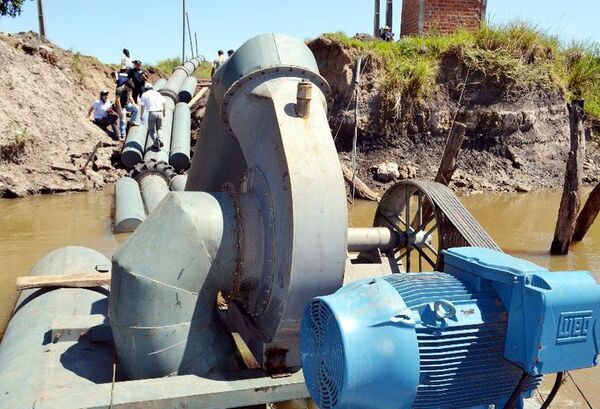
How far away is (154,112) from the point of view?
1218cm

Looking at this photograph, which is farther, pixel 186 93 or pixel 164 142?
pixel 186 93

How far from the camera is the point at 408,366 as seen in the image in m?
2.24

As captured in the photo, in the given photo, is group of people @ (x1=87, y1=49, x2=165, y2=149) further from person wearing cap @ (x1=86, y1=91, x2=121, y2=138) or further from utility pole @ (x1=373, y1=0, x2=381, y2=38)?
utility pole @ (x1=373, y1=0, x2=381, y2=38)

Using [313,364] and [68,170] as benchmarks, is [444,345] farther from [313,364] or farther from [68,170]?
[68,170]

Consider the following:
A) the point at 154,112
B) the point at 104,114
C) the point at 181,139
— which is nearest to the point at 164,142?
the point at 181,139

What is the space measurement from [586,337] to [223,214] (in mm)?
1993

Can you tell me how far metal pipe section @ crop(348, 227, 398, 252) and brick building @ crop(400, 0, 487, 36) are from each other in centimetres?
1205

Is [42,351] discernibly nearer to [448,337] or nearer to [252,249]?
[252,249]

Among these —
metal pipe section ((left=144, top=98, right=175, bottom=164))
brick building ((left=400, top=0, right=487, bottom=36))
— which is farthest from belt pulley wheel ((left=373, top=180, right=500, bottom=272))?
brick building ((left=400, top=0, right=487, bottom=36))

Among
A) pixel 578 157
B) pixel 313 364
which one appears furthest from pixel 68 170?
pixel 313 364

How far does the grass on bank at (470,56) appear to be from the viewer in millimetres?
13812

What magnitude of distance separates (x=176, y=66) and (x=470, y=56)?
17195mm

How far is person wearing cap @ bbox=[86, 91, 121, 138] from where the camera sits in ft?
50.0

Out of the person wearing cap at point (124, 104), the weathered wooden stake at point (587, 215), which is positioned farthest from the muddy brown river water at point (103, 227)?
the person wearing cap at point (124, 104)
